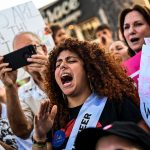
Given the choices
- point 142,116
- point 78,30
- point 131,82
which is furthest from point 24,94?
point 78,30

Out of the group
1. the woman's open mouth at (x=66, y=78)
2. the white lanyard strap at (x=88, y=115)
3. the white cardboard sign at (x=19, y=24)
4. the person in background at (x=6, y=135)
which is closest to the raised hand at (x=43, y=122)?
the white lanyard strap at (x=88, y=115)

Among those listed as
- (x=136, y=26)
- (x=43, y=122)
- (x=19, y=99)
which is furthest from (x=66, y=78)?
(x=136, y=26)

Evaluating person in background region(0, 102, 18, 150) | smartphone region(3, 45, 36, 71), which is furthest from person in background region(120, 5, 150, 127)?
person in background region(0, 102, 18, 150)

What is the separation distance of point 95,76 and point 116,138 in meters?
1.21

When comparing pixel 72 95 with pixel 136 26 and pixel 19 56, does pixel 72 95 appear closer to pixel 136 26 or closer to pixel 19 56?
pixel 19 56

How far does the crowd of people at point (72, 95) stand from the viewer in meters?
2.71

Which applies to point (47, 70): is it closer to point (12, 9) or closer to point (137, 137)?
point (12, 9)

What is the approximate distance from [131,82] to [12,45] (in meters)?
1.44

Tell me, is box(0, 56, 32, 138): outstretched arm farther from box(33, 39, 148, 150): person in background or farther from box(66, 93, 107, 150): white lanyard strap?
box(66, 93, 107, 150): white lanyard strap

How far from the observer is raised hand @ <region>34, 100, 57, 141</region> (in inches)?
104

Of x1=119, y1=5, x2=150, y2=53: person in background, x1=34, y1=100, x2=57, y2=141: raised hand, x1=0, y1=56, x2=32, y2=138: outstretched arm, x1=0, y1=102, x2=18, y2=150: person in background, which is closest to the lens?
x1=34, y1=100, x2=57, y2=141: raised hand

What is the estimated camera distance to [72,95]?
2.96 metres

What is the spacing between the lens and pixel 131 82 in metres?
2.98

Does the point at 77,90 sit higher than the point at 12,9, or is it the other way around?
the point at 12,9
